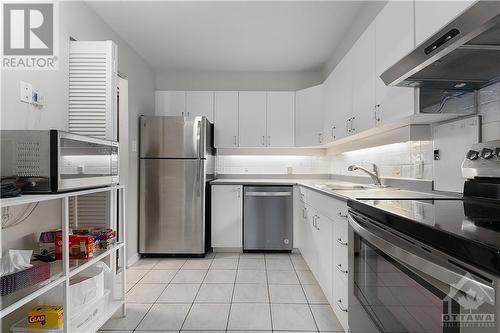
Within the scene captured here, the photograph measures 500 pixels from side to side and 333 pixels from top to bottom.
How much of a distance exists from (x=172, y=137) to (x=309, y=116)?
182 cm

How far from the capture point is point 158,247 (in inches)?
136

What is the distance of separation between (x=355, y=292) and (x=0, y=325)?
1961 mm

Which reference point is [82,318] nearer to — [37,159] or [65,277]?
[65,277]

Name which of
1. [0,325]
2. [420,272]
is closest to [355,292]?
[420,272]

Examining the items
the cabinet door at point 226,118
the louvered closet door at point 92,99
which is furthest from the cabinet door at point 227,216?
the louvered closet door at point 92,99

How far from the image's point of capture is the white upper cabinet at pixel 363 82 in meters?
2.05

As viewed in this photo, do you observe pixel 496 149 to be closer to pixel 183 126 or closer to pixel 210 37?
pixel 210 37

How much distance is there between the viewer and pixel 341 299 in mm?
1833

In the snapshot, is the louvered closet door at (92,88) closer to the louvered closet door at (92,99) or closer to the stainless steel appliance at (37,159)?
the louvered closet door at (92,99)

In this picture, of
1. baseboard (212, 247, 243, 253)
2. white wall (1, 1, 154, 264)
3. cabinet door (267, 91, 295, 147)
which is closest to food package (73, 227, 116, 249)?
white wall (1, 1, 154, 264)

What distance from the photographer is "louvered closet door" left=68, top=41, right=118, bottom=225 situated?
2.10 metres

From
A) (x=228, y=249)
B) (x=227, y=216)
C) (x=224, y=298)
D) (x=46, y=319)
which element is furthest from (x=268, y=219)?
(x=46, y=319)

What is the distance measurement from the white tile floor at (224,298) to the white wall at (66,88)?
2.39 feet

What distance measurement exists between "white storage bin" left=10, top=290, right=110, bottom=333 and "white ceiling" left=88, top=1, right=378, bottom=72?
2.37 meters
